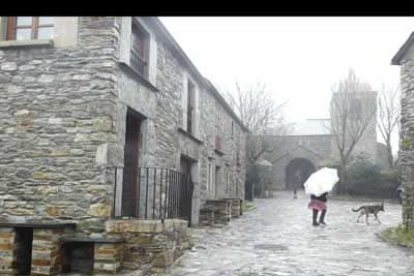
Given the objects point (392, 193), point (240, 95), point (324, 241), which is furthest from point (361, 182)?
point (324, 241)

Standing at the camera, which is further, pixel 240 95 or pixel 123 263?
pixel 240 95

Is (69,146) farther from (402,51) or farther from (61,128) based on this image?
(402,51)

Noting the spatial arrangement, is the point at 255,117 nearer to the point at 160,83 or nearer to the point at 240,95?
the point at 240,95

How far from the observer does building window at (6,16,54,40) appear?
718 centimetres

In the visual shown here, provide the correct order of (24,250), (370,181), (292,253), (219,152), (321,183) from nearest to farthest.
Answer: (24,250) < (292,253) < (321,183) < (219,152) < (370,181)

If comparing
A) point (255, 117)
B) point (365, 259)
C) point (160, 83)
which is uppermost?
point (255, 117)

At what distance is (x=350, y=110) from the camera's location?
101ft

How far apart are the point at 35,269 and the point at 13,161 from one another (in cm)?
191

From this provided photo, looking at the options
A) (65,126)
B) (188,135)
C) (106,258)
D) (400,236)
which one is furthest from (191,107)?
(106,258)

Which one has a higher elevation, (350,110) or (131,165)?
(350,110)

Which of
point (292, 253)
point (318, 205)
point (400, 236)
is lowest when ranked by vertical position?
point (292, 253)

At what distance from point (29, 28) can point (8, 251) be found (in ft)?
12.2

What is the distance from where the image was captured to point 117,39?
6.97 metres

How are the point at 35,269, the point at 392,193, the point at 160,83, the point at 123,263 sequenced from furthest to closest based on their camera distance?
1. the point at 392,193
2. the point at 160,83
3. the point at 123,263
4. the point at 35,269
